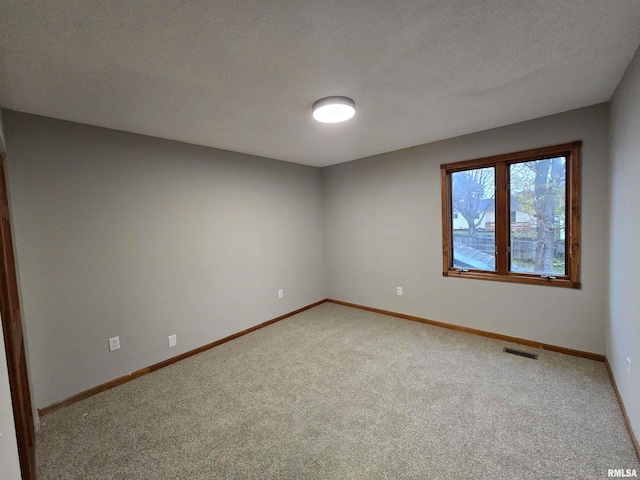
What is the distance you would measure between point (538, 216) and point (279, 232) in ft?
10.4

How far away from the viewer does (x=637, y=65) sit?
1666 mm

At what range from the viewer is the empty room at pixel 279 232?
4.88 feet

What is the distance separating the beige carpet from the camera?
166 centimetres

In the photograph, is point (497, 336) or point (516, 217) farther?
point (497, 336)

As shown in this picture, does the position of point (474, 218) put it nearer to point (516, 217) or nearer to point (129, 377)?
point (516, 217)

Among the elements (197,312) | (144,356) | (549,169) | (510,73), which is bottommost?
(144,356)

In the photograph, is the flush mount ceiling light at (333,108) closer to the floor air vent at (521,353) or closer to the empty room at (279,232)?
the empty room at (279,232)

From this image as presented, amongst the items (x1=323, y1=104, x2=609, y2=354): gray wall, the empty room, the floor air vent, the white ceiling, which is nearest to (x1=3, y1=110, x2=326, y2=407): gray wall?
the empty room

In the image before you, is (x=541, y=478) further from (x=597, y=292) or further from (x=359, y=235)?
(x=359, y=235)

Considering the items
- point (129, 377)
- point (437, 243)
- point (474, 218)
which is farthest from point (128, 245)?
point (474, 218)

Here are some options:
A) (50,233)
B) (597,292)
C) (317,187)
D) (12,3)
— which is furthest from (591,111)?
(50,233)

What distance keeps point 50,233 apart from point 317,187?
344 cm

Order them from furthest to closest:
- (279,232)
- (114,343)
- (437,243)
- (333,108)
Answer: (279,232), (437,243), (114,343), (333,108)

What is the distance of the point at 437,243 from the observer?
367 centimetres
